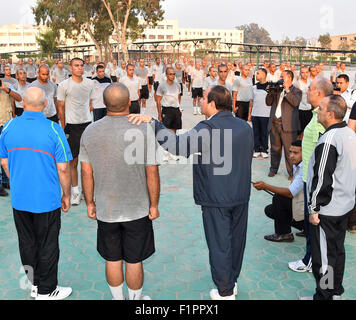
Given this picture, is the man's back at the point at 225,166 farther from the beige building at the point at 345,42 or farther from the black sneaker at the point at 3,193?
the beige building at the point at 345,42

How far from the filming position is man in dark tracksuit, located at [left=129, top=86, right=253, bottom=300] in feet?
9.58

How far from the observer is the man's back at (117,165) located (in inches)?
107

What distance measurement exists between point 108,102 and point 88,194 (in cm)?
75

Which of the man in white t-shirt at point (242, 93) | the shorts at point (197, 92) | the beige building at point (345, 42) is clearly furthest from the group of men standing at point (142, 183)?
the beige building at point (345, 42)

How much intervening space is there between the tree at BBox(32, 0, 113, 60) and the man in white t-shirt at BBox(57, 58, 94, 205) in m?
30.7

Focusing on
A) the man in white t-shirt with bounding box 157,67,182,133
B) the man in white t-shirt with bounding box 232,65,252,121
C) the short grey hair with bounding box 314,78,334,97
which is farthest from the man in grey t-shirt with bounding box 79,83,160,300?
the man in white t-shirt with bounding box 232,65,252,121

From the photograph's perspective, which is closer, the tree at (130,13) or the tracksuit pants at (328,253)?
the tracksuit pants at (328,253)

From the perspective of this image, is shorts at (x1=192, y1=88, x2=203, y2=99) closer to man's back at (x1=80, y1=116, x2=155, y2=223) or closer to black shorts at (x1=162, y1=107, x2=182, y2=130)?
black shorts at (x1=162, y1=107, x2=182, y2=130)

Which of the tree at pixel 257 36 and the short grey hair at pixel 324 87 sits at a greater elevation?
the tree at pixel 257 36

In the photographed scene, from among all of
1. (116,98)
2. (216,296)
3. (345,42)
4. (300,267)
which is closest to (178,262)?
(216,296)

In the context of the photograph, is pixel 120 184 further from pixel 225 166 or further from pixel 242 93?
pixel 242 93

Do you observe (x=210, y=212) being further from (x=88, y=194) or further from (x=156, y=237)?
(x=156, y=237)

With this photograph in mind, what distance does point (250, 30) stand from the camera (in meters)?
161
